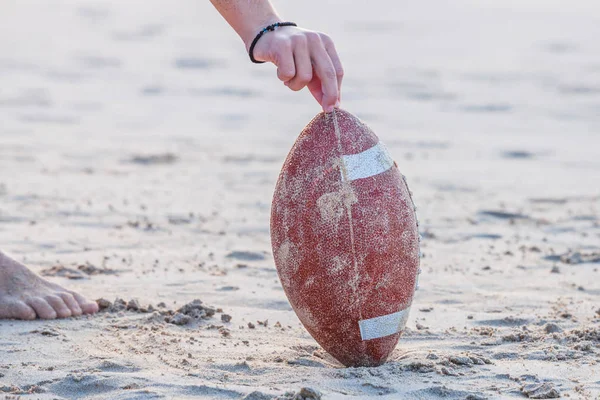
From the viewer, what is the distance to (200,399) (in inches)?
132

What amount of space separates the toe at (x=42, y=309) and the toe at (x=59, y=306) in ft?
0.08

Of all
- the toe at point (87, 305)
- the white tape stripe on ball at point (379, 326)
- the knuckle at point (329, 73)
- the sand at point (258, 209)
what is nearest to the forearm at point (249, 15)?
the knuckle at point (329, 73)

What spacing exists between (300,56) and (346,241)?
2.60 ft

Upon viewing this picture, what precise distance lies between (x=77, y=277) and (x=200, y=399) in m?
2.30

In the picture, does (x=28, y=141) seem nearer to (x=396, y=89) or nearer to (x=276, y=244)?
(x=396, y=89)

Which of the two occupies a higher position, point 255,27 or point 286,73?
point 255,27

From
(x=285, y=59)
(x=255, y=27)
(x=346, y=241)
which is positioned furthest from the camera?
(x=346, y=241)

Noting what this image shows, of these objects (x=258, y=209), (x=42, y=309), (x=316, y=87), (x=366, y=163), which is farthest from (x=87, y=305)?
(x=258, y=209)

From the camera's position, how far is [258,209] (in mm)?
7297

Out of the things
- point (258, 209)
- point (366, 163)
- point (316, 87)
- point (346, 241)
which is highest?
point (316, 87)

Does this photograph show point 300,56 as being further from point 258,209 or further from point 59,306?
point 258,209

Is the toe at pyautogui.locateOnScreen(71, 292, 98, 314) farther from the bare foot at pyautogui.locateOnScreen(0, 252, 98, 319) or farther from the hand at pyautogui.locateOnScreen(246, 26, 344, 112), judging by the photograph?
the hand at pyautogui.locateOnScreen(246, 26, 344, 112)

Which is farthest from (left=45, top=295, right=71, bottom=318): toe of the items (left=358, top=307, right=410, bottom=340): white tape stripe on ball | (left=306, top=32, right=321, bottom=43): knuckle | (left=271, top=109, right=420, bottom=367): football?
(left=306, top=32, right=321, bottom=43): knuckle

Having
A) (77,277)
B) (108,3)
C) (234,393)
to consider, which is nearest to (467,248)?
(77,277)
